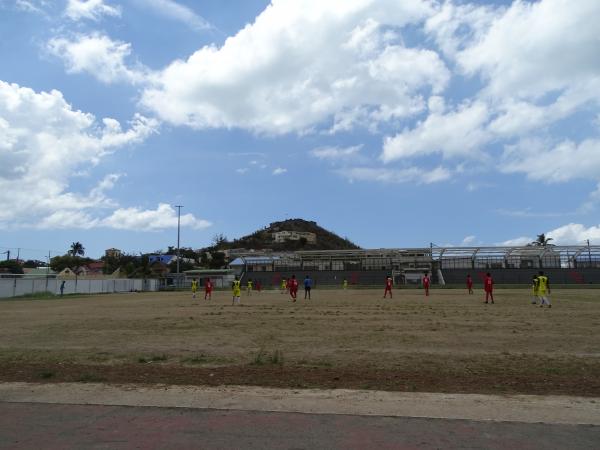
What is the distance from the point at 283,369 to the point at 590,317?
13761 millimetres

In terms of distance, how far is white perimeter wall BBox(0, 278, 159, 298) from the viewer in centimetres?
4709

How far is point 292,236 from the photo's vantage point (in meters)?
179

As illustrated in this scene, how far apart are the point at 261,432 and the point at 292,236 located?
17385 cm

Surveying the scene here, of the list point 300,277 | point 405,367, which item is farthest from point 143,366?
point 300,277

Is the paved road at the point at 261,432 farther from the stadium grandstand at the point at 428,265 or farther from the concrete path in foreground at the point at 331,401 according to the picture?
the stadium grandstand at the point at 428,265

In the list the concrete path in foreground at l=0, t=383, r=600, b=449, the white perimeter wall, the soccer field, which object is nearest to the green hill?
the white perimeter wall

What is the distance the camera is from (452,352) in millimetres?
10633

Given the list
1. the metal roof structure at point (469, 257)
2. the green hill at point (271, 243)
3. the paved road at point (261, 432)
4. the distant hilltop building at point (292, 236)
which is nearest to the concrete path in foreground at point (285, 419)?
the paved road at point (261, 432)

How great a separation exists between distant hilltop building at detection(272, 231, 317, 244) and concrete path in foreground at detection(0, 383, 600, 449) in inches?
6647

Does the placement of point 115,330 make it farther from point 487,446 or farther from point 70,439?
point 487,446

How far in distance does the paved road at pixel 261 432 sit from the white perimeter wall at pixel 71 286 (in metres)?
46.8

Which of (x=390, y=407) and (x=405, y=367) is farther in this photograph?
(x=405, y=367)

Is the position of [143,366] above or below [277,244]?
below

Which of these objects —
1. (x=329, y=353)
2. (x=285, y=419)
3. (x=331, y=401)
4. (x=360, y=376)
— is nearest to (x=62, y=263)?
(x=329, y=353)
